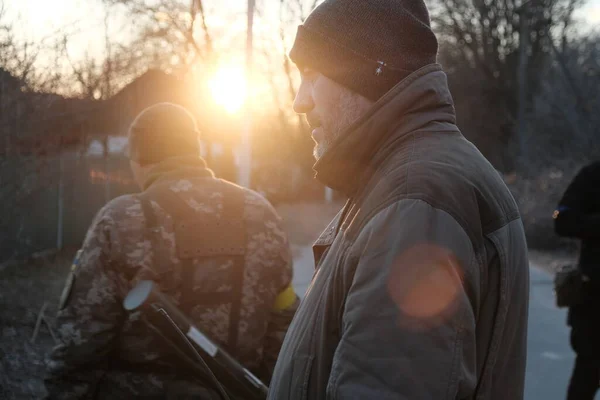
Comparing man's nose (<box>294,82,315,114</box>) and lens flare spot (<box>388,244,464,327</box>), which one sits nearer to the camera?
lens flare spot (<box>388,244,464,327</box>)

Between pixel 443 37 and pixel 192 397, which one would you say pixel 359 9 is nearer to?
pixel 192 397

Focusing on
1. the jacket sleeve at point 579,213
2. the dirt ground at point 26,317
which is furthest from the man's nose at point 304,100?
the dirt ground at point 26,317

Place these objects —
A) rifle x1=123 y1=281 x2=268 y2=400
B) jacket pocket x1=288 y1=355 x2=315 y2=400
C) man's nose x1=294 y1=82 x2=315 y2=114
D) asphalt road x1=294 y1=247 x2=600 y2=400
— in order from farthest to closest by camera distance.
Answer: asphalt road x1=294 y1=247 x2=600 y2=400, rifle x1=123 y1=281 x2=268 y2=400, man's nose x1=294 y1=82 x2=315 y2=114, jacket pocket x1=288 y1=355 x2=315 y2=400

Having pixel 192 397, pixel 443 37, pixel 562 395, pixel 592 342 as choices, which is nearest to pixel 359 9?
pixel 192 397

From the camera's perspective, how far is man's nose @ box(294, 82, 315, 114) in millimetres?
1595

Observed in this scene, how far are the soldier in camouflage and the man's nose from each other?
1.04 meters

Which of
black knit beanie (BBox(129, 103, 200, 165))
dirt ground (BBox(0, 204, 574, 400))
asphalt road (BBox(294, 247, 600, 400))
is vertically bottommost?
asphalt road (BBox(294, 247, 600, 400))

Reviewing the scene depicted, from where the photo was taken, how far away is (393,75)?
4.76ft

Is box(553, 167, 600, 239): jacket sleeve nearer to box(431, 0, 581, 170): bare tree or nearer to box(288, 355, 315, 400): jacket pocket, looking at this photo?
box(288, 355, 315, 400): jacket pocket

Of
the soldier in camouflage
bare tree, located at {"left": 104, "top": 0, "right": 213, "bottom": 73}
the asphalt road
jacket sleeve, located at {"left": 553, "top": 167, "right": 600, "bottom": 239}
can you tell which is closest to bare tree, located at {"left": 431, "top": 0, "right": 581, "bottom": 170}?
the asphalt road

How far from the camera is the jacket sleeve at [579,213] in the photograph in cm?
362

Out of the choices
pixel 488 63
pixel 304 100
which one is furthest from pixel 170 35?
pixel 488 63

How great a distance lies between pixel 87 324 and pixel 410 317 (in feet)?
5.17

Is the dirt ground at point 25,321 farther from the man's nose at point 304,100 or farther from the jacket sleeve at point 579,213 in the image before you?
the jacket sleeve at point 579,213
